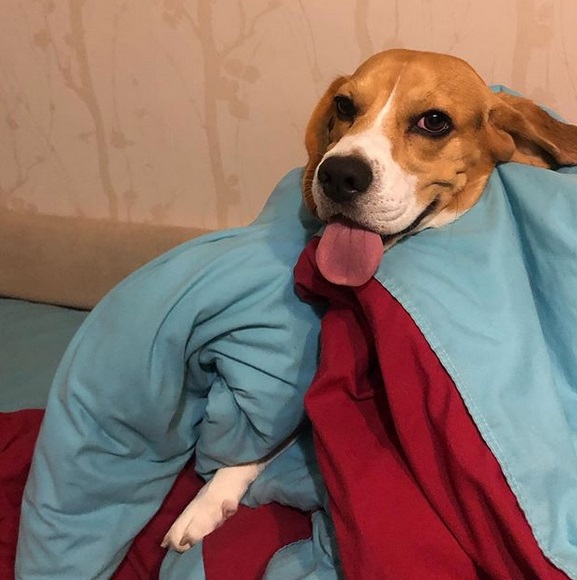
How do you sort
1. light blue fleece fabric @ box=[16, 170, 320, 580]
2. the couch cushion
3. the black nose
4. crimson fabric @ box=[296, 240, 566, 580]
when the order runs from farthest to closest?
the couch cushion
light blue fleece fabric @ box=[16, 170, 320, 580]
the black nose
crimson fabric @ box=[296, 240, 566, 580]

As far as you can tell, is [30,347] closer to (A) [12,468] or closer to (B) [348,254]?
(A) [12,468]

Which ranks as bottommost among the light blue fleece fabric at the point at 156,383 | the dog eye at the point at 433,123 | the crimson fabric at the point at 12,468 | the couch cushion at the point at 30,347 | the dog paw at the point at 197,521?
the couch cushion at the point at 30,347

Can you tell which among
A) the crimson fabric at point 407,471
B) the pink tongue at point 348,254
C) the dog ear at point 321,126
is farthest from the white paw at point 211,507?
the dog ear at point 321,126

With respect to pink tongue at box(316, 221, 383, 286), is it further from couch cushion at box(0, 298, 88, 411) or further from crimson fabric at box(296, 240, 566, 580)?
couch cushion at box(0, 298, 88, 411)

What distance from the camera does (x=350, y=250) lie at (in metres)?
0.95

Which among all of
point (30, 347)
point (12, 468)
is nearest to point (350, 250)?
point (12, 468)

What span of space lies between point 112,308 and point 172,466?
27 centimetres

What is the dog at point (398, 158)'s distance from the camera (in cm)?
93

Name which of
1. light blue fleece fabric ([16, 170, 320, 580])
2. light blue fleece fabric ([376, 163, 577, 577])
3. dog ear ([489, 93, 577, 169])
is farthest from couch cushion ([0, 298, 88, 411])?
dog ear ([489, 93, 577, 169])

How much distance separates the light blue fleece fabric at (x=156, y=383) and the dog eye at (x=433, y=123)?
0.24 m

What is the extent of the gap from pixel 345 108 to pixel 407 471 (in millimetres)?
521

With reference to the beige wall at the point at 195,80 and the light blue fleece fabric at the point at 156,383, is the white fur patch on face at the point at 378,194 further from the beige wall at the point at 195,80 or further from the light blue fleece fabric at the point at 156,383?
the beige wall at the point at 195,80

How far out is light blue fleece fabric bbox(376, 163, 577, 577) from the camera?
81 centimetres

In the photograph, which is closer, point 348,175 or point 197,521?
point 348,175
